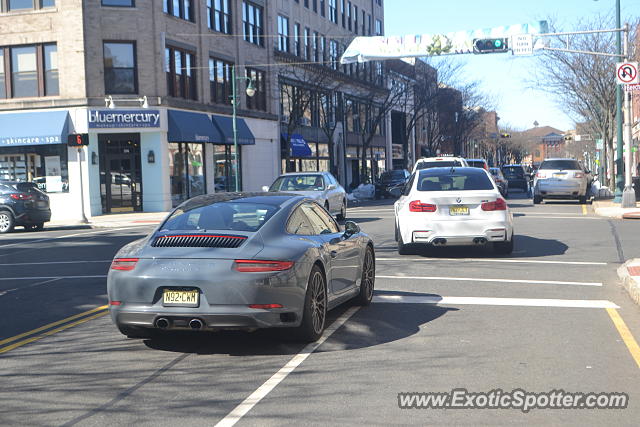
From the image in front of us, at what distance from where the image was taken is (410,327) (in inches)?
324

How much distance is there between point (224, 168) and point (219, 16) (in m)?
7.84

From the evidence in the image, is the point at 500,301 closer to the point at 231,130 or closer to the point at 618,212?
the point at 618,212

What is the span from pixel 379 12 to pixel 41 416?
6952 cm

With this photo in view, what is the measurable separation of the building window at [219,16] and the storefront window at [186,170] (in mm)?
6515

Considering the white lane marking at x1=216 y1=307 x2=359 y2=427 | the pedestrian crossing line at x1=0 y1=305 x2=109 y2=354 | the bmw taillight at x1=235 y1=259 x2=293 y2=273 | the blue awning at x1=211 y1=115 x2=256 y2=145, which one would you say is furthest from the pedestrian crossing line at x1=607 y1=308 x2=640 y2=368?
the blue awning at x1=211 y1=115 x2=256 y2=145

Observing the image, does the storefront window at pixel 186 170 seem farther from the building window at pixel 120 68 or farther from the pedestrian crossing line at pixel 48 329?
the pedestrian crossing line at pixel 48 329

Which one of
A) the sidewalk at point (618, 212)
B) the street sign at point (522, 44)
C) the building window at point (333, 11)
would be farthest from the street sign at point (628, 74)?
the building window at point (333, 11)

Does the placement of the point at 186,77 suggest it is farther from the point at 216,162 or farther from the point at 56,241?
the point at 56,241

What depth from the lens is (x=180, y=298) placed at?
6.84 m

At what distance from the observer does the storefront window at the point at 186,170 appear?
1437 inches

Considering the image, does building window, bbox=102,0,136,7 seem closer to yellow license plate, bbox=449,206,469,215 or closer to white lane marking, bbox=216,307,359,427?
yellow license plate, bbox=449,206,469,215

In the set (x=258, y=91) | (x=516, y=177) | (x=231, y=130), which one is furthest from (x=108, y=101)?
(x=516, y=177)

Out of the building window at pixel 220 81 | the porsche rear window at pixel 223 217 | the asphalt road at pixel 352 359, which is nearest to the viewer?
the asphalt road at pixel 352 359

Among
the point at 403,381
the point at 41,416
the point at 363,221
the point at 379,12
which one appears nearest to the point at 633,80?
the point at 363,221
